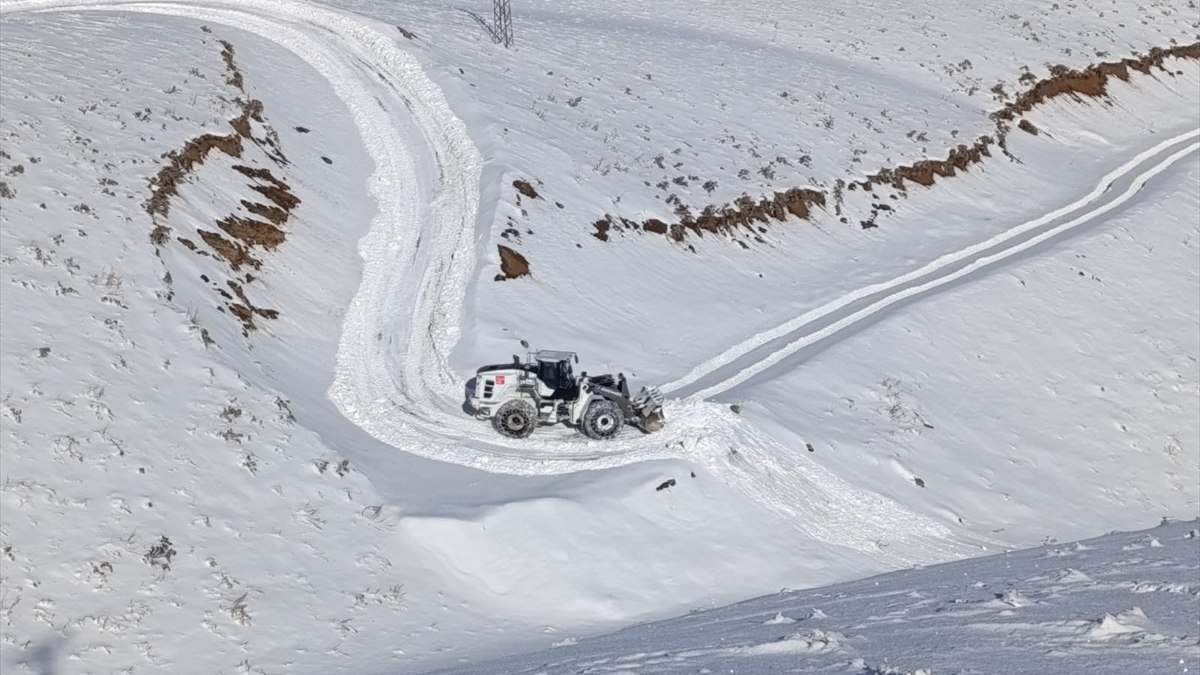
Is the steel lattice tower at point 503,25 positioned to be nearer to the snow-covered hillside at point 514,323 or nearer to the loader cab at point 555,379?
the snow-covered hillside at point 514,323

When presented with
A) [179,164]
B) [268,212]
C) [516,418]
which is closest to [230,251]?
[268,212]

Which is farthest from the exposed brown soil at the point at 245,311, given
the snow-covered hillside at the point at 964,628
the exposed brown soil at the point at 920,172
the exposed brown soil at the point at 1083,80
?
the exposed brown soil at the point at 1083,80

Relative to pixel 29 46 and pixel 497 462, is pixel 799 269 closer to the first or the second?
pixel 497 462

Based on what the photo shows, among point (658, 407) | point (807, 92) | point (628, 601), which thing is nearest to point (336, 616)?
point (628, 601)

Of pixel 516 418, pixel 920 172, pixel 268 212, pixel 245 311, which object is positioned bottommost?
pixel 516 418

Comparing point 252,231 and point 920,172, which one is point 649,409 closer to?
point 252,231

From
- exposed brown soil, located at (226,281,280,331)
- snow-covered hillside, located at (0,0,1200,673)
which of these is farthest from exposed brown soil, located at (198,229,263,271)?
exposed brown soil, located at (226,281,280,331)
